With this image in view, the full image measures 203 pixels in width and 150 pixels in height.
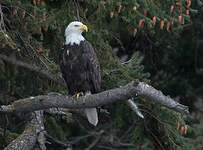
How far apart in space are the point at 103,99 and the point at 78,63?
1525mm

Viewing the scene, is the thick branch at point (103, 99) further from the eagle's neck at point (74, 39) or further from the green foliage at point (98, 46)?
the eagle's neck at point (74, 39)

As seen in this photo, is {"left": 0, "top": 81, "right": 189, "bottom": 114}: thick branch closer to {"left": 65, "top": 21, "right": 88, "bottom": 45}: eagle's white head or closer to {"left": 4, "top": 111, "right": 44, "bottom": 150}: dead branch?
{"left": 4, "top": 111, "right": 44, "bottom": 150}: dead branch

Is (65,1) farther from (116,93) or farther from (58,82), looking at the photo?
(116,93)

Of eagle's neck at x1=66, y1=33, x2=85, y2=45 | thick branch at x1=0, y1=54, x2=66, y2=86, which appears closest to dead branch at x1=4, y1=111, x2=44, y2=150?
thick branch at x1=0, y1=54, x2=66, y2=86

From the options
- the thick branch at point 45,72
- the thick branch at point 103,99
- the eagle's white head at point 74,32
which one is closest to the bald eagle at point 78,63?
the eagle's white head at point 74,32

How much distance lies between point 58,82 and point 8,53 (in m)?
0.85

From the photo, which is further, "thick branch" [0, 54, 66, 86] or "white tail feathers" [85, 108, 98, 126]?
"white tail feathers" [85, 108, 98, 126]

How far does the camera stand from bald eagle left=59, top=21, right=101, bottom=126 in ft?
19.7

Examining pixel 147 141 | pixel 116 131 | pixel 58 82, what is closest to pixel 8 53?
pixel 58 82

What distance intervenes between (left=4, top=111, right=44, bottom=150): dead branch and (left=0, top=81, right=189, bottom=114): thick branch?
0.55 m

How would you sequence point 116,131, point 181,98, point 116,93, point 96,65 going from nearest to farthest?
1. point 116,93
2. point 96,65
3. point 181,98
4. point 116,131

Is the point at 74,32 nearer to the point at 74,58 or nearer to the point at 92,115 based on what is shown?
the point at 74,58

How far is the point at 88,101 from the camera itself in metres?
4.75

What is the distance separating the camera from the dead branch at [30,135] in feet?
17.7
